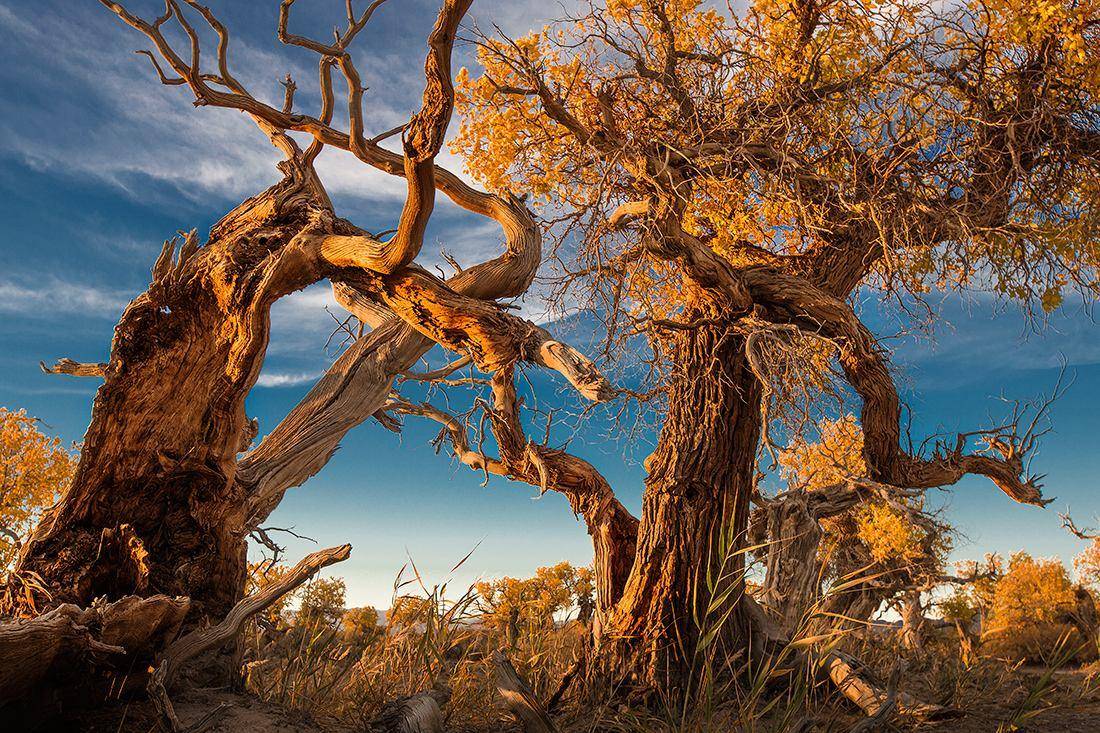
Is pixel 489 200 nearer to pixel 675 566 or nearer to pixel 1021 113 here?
pixel 675 566

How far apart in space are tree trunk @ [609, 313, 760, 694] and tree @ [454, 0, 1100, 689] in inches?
0.8

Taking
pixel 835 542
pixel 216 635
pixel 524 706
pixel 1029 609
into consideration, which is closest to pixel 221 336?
pixel 216 635

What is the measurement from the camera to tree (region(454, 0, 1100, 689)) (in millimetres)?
7043

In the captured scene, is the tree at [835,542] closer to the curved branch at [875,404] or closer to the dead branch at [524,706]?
the curved branch at [875,404]

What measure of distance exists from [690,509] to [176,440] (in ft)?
14.4

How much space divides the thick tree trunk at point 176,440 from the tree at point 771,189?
3.43 meters

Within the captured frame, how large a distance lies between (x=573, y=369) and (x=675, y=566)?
2945 mm

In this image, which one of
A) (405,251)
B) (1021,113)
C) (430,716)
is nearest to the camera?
(430,716)

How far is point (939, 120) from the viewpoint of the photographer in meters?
8.43

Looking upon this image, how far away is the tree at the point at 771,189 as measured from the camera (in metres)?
7.04

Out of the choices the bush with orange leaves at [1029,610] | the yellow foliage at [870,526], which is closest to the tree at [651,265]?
the yellow foliage at [870,526]

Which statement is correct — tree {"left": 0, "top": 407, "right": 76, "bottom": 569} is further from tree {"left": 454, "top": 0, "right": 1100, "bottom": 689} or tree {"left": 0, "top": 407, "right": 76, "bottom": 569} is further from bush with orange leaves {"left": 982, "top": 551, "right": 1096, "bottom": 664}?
bush with orange leaves {"left": 982, "top": 551, "right": 1096, "bottom": 664}

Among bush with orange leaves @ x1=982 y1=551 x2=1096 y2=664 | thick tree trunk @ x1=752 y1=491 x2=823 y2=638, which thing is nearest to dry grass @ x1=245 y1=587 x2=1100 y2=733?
thick tree trunk @ x1=752 y1=491 x2=823 y2=638

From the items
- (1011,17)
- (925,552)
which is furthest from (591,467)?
(925,552)
